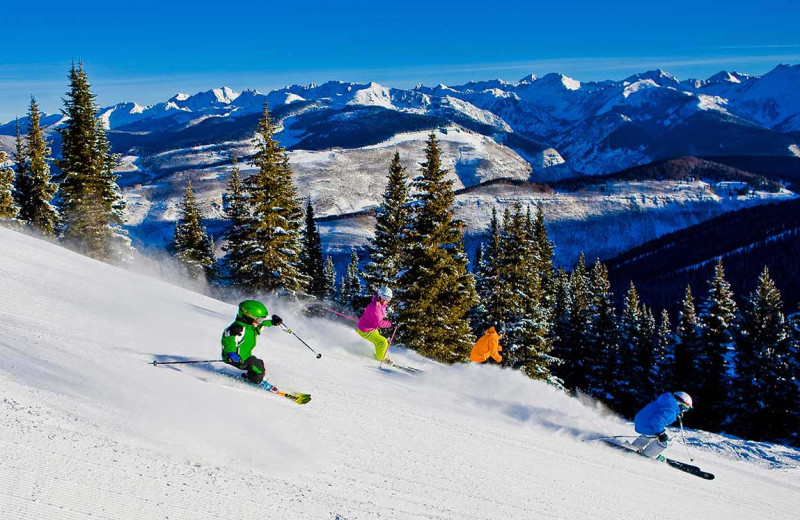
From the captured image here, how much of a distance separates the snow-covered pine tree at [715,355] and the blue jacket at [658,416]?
1198 inches

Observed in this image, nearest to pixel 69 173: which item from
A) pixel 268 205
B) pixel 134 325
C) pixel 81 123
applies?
pixel 81 123

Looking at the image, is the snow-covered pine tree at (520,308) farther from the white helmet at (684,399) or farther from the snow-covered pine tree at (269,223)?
the white helmet at (684,399)

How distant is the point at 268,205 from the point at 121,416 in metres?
23.3

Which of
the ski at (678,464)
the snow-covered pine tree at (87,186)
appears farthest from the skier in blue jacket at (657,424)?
the snow-covered pine tree at (87,186)

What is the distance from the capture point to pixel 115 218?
32219 millimetres

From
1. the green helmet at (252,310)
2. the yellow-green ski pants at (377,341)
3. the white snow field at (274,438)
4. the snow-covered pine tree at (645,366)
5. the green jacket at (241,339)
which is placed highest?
the green helmet at (252,310)

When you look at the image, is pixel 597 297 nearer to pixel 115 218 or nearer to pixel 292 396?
pixel 115 218

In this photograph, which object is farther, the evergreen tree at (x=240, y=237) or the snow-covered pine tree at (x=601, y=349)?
the snow-covered pine tree at (x=601, y=349)

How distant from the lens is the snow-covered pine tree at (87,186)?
30734 mm

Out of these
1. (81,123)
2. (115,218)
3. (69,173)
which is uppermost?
(81,123)

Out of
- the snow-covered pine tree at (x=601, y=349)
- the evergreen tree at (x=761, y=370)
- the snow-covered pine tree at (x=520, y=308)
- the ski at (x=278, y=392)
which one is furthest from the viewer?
the snow-covered pine tree at (x=601, y=349)

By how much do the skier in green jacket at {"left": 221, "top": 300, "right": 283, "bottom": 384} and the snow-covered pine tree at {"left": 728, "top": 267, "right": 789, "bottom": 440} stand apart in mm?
36449

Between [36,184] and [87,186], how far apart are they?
26.5 feet

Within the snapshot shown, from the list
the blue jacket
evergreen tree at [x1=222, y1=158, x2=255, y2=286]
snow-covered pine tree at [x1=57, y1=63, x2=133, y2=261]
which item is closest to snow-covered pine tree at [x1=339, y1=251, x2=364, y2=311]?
evergreen tree at [x1=222, y1=158, x2=255, y2=286]
